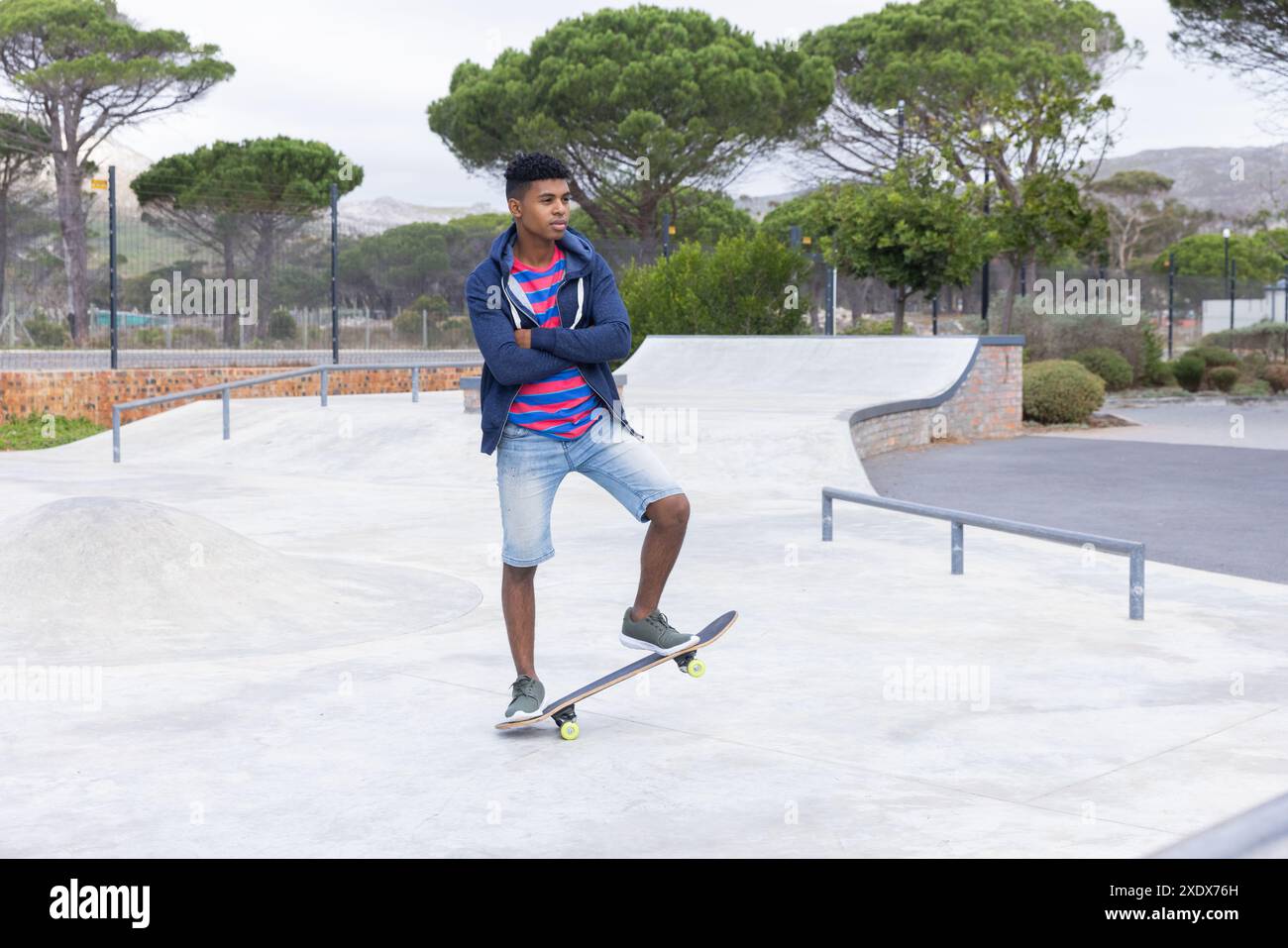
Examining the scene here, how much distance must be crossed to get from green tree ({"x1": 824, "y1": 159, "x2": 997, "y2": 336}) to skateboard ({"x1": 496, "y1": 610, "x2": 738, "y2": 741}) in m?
21.1

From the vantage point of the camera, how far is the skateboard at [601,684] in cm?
476

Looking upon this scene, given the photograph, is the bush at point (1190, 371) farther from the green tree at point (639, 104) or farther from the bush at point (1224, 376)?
the green tree at point (639, 104)

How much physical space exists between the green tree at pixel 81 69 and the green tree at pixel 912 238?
23.2m

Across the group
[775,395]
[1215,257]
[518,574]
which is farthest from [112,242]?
[1215,257]

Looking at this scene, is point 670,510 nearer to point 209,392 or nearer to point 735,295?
point 209,392

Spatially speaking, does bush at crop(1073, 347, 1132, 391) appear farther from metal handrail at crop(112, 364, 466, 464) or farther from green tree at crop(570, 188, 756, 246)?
metal handrail at crop(112, 364, 466, 464)

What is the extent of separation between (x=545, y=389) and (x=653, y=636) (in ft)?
3.10

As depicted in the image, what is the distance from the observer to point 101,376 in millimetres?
21016

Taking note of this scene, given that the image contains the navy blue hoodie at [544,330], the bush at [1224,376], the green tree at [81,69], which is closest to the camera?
the navy blue hoodie at [544,330]

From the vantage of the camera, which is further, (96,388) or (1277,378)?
(1277,378)

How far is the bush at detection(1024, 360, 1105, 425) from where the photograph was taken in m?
20.8

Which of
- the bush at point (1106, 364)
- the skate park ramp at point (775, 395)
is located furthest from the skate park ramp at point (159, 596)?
the bush at point (1106, 364)

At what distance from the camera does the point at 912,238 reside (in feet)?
82.7

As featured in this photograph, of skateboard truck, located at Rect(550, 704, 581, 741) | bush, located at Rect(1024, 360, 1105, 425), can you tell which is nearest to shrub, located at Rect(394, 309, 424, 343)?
bush, located at Rect(1024, 360, 1105, 425)
